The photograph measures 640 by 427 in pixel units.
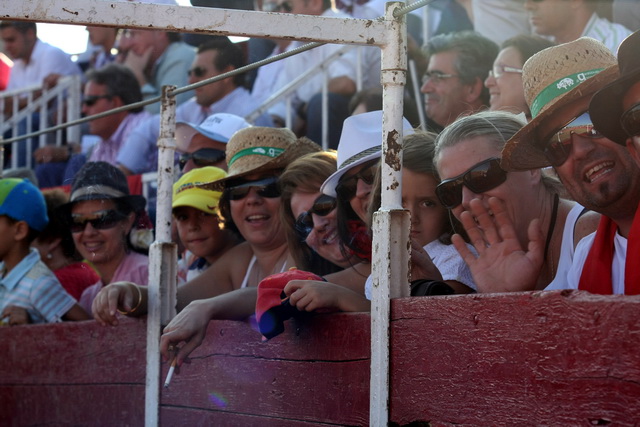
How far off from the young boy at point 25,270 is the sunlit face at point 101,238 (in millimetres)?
303

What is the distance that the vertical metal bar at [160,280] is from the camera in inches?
153

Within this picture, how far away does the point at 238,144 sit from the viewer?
15.0ft

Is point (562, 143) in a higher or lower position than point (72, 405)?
higher

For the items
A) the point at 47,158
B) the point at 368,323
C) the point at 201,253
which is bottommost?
the point at 368,323

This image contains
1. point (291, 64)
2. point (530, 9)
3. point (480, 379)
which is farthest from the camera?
point (291, 64)

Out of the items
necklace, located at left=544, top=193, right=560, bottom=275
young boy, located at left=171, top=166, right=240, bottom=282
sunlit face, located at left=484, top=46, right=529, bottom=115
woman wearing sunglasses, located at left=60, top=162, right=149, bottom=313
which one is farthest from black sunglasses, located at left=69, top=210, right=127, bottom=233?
necklace, located at left=544, top=193, right=560, bottom=275

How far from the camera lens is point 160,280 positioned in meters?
3.89

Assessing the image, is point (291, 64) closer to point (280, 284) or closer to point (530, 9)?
point (530, 9)

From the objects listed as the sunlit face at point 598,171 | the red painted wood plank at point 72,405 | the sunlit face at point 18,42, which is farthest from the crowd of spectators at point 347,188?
the sunlit face at point 18,42

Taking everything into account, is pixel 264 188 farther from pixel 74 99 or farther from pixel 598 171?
pixel 74 99

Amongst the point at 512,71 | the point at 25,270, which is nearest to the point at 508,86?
the point at 512,71

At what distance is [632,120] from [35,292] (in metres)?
3.91

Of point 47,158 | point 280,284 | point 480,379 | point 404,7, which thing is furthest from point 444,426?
point 47,158

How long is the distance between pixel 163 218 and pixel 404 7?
58.2 inches
